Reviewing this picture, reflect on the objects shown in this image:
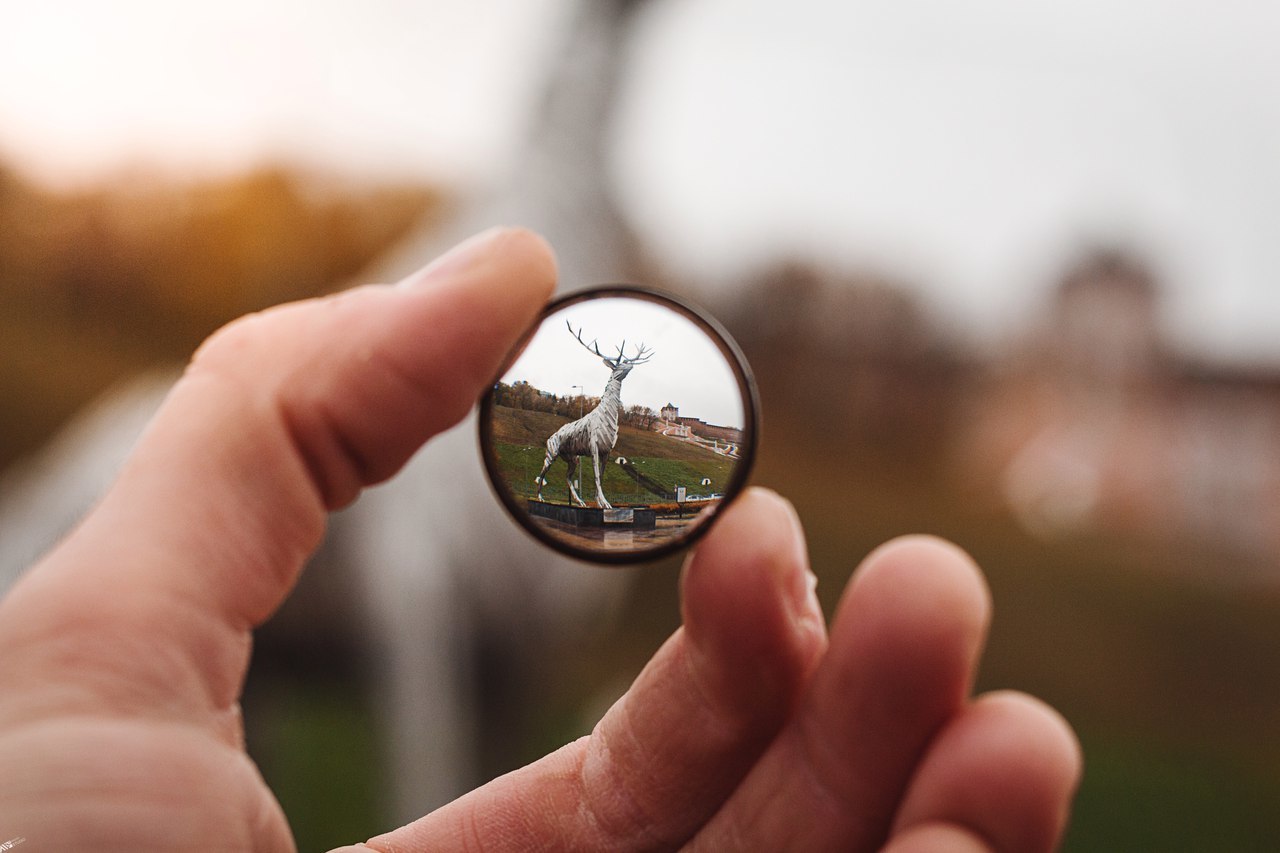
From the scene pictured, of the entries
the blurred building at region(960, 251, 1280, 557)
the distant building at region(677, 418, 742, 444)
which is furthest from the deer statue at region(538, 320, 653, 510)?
the blurred building at region(960, 251, 1280, 557)

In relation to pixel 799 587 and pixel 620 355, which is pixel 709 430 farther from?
pixel 799 587

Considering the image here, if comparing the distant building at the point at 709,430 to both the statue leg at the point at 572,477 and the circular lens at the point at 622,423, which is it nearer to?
the circular lens at the point at 622,423

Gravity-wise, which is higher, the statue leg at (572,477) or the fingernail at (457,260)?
the fingernail at (457,260)

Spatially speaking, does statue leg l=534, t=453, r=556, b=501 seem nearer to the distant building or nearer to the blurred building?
the distant building

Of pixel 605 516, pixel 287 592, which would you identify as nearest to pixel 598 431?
pixel 605 516

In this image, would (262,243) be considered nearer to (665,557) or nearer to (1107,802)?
(665,557)

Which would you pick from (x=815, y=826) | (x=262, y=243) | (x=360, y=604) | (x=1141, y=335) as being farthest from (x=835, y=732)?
(x=1141, y=335)

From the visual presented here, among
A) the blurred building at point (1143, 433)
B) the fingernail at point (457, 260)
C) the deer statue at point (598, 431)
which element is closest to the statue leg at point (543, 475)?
the deer statue at point (598, 431)
